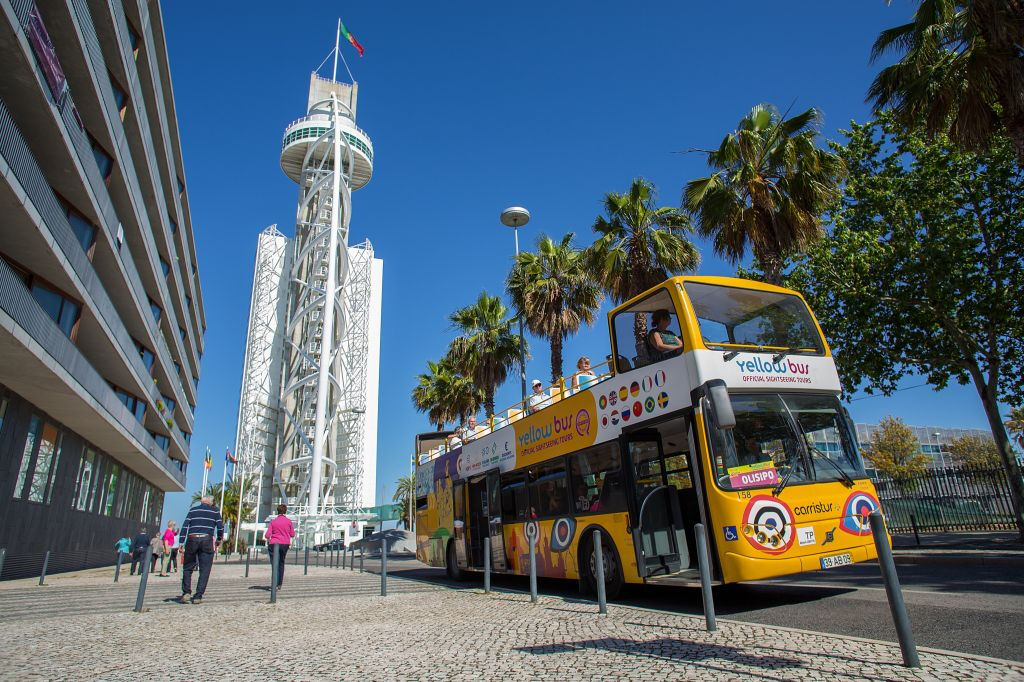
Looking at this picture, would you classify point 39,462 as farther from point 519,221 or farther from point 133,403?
point 519,221

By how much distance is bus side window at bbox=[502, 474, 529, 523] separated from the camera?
11.5 m

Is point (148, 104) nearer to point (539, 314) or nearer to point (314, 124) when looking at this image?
point (539, 314)

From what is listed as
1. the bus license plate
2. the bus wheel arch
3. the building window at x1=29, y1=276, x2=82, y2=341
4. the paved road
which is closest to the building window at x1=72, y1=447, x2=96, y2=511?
the building window at x1=29, y1=276, x2=82, y2=341

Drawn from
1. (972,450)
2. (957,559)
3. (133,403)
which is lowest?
(957,559)

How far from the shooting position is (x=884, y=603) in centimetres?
711

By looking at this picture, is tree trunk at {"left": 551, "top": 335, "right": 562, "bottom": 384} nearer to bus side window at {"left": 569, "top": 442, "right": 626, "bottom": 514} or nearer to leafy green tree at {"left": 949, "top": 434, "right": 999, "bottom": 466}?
bus side window at {"left": 569, "top": 442, "right": 626, "bottom": 514}

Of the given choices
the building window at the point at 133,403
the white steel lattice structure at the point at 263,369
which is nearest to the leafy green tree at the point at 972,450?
the building window at the point at 133,403

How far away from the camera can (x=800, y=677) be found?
405 cm

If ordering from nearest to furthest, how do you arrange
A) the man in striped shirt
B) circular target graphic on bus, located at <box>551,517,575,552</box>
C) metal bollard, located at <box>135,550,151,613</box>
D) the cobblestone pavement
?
the cobblestone pavement → metal bollard, located at <box>135,550,151,613</box> → circular target graphic on bus, located at <box>551,517,575,552</box> → the man in striped shirt

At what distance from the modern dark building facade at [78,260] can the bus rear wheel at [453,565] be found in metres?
11.8

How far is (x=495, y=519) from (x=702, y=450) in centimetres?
629

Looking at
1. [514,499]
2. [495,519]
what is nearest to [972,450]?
[495,519]

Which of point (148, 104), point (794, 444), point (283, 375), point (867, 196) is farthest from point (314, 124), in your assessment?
point (794, 444)

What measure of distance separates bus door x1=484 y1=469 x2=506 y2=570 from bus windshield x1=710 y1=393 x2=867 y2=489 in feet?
20.4
